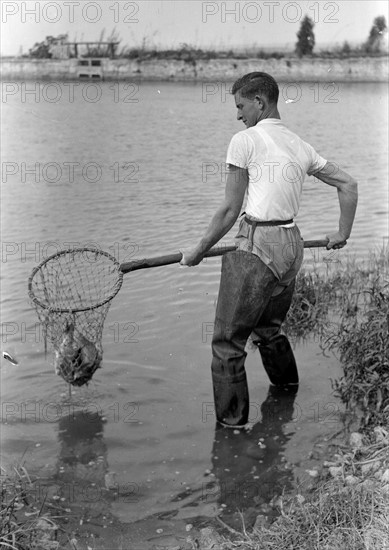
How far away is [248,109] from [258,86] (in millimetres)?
170

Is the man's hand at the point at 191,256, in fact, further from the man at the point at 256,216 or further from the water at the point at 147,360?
the water at the point at 147,360

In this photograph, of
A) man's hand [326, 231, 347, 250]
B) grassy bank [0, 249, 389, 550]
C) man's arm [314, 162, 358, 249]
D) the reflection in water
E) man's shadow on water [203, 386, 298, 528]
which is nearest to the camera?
grassy bank [0, 249, 389, 550]

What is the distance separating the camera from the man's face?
530 cm

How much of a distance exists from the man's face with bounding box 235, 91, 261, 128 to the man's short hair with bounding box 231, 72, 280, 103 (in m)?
0.03

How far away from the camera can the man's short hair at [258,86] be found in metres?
5.26

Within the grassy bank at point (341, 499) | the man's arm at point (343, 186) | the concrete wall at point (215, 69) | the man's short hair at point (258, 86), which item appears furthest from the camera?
the concrete wall at point (215, 69)

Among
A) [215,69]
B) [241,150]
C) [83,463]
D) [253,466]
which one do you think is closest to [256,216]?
[241,150]

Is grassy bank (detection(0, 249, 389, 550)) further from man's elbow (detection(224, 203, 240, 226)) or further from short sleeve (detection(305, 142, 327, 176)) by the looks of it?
man's elbow (detection(224, 203, 240, 226))

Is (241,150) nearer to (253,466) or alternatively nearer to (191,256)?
(191,256)

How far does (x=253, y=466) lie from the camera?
544 centimetres

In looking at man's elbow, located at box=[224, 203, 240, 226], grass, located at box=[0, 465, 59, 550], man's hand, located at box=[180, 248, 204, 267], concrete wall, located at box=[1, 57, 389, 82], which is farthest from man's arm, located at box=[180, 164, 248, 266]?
concrete wall, located at box=[1, 57, 389, 82]

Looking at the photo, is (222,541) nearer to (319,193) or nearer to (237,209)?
(237,209)

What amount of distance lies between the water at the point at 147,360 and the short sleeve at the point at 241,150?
82.0 inches

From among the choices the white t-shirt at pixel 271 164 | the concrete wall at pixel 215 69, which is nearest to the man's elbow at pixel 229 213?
the white t-shirt at pixel 271 164
